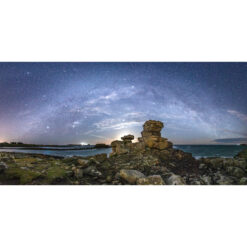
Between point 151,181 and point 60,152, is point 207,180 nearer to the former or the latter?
point 151,181

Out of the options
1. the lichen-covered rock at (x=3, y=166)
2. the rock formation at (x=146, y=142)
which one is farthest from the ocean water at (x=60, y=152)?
the rock formation at (x=146, y=142)

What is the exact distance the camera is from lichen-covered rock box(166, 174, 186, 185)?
10.9 ft

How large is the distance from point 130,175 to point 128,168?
1.10ft

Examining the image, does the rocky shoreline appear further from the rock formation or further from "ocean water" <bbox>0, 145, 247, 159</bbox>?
"ocean water" <bbox>0, 145, 247, 159</bbox>

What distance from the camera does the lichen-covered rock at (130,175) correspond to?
3395 millimetres

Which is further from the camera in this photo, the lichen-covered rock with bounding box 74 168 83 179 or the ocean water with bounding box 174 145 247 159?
the ocean water with bounding box 174 145 247 159

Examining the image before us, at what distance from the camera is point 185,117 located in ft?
12.6

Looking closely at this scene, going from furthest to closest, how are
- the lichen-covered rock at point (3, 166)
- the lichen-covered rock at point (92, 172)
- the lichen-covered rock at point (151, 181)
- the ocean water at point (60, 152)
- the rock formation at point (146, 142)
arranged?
the rock formation at point (146, 142), the ocean water at point (60, 152), the lichen-covered rock at point (92, 172), the lichen-covered rock at point (3, 166), the lichen-covered rock at point (151, 181)

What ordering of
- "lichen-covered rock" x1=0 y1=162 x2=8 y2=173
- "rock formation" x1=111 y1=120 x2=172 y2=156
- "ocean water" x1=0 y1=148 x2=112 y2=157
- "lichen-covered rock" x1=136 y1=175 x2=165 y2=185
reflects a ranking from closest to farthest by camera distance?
"lichen-covered rock" x1=136 y1=175 x2=165 y2=185, "lichen-covered rock" x1=0 y1=162 x2=8 y2=173, "ocean water" x1=0 y1=148 x2=112 y2=157, "rock formation" x1=111 y1=120 x2=172 y2=156

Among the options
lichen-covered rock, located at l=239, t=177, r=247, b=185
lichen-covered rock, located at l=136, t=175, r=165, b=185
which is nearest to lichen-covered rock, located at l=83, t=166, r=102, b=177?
lichen-covered rock, located at l=136, t=175, r=165, b=185

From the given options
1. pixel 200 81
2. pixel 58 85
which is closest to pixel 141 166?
pixel 200 81

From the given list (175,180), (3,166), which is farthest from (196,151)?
(3,166)

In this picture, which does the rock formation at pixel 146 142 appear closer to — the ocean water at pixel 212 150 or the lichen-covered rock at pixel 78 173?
the ocean water at pixel 212 150
